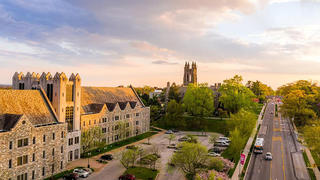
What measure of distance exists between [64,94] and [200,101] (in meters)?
56.7

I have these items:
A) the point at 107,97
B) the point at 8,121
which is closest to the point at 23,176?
the point at 8,121

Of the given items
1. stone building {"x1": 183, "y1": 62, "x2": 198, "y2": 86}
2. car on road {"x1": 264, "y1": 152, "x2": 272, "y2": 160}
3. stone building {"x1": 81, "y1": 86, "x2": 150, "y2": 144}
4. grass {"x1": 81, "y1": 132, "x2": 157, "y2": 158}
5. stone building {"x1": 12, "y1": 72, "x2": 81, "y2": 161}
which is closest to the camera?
stone building {"x1": 12, "y1": 72, "x2": 81, "y2": 161}

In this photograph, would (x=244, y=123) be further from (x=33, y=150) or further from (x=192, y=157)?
(x=33, y=150)

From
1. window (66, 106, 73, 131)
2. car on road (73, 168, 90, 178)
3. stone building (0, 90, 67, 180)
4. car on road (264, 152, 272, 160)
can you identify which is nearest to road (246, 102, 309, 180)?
car on road (264, 152, 272, 160)

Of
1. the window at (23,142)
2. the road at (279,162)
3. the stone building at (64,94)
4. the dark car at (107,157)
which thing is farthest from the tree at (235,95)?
the window at (23,142)

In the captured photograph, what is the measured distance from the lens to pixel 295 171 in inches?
1988

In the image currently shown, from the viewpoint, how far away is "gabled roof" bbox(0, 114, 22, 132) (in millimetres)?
40075

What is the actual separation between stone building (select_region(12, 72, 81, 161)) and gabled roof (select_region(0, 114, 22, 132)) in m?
12.9

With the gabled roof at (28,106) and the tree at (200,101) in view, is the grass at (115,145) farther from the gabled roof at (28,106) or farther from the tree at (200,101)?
the tree at (200,101)

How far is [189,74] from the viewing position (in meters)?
184

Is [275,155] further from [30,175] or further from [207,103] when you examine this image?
[30,175]

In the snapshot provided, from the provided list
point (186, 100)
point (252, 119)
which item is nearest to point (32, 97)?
point (252, 119)

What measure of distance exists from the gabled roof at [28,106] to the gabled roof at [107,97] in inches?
566

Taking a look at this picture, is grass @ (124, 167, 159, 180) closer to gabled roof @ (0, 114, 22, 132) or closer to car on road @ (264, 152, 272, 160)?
gabled roof @ (0, 114, 22, 132)
